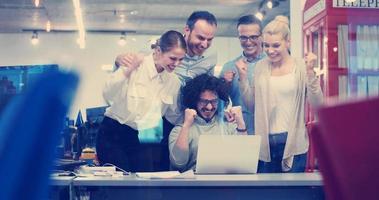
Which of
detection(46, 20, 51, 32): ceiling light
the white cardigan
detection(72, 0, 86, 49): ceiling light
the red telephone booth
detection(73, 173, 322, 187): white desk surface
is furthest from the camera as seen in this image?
detection(46, 20, 51, 32): ceiling light

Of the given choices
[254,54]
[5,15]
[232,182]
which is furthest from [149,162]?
[5,15]

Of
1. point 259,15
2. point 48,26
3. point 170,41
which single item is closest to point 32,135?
point 170,41

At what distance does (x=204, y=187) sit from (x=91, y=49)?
2.03m

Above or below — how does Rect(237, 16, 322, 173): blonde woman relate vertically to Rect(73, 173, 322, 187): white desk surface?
above

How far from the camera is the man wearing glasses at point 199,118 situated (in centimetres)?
439

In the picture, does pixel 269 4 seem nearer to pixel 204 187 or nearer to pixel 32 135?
pixel 204 187

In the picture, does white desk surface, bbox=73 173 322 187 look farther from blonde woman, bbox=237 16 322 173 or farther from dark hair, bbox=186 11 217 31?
dark hair, bbox=186 11 217 31

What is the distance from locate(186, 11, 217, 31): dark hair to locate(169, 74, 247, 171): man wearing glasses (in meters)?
0.45

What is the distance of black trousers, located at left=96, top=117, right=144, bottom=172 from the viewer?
14.4 ft

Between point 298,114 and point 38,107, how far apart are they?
413 centimetres

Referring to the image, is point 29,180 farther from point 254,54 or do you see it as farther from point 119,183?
point 254,54

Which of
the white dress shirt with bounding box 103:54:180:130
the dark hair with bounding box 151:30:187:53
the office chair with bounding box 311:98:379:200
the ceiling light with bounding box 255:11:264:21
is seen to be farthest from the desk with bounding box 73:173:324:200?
the office chair with bounding box 311:98:379:200

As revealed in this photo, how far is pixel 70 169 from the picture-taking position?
3.53m

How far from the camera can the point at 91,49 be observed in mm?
4676
